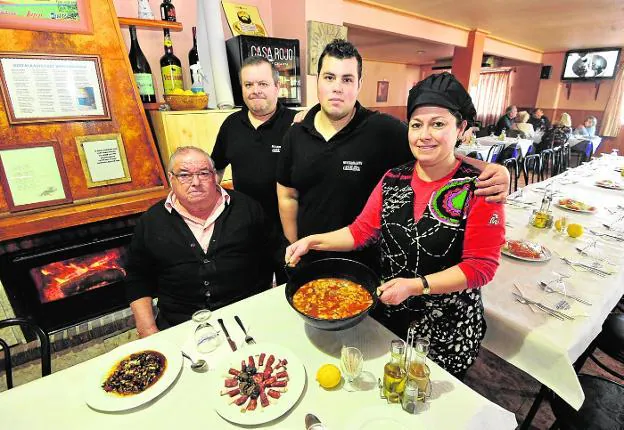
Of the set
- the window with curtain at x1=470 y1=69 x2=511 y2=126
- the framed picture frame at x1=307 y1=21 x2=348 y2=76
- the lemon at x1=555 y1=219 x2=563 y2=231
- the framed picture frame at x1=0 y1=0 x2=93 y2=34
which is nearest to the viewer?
the framed picture frame at x1=0 y1=0 x2=93 y2=34

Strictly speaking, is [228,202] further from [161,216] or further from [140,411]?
[140,411]

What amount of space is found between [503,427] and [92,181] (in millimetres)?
2556

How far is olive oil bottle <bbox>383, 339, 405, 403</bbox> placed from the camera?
892 millimetres

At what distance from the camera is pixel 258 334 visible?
1182 mm

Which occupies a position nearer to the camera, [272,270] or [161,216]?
[161,216]

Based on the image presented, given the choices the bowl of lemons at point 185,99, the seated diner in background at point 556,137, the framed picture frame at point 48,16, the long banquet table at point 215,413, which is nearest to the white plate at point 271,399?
the long banquet table at point 215,413

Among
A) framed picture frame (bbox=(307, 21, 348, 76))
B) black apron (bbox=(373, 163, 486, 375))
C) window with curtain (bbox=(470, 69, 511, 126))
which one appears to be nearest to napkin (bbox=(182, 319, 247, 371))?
black apron (bbox=(373, 163, 486, 375))

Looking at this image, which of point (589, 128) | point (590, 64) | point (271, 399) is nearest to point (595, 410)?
point (271, 399)

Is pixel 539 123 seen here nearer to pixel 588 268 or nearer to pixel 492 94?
pixel 492 94

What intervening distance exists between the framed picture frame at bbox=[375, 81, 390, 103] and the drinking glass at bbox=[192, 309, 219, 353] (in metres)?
12.0

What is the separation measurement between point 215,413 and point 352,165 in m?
1.15

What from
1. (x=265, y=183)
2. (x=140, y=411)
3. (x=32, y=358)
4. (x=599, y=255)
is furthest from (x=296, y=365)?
(x=32, y=358)

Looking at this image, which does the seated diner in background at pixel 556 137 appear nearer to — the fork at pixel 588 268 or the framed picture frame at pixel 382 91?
the framed picture frame at pixel 382 91

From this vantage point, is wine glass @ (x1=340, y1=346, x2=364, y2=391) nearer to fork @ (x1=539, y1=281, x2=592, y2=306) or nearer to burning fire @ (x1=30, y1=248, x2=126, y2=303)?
fork @ (x1=539, y1=281, x2=592, y2=306)
